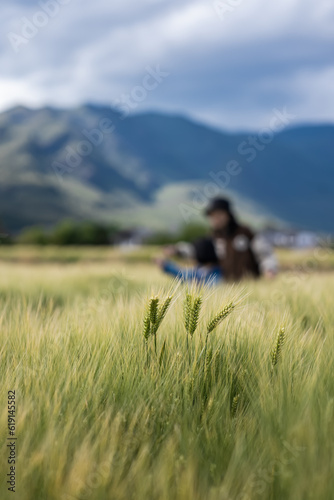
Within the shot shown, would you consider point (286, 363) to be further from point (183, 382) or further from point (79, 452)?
point (79, 452)

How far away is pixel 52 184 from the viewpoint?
195 m

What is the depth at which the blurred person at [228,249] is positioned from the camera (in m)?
6.45

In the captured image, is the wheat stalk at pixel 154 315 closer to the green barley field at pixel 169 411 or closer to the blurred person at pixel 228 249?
the green barley field at pixel 169 411

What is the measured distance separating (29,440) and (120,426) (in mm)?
243

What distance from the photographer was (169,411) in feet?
4.92

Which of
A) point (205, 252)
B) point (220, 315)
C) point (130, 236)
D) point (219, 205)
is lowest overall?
point (220, 315)

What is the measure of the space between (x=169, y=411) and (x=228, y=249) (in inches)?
207

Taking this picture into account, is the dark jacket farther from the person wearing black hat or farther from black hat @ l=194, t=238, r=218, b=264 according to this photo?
black hat @ l=194, t=238, r=218, b=264

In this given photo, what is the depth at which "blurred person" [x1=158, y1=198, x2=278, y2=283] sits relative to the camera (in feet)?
21.2

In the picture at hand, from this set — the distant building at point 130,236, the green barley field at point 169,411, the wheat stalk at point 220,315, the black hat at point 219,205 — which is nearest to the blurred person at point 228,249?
the black hat at point 219,205

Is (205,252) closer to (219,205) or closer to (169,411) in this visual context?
(219,205)

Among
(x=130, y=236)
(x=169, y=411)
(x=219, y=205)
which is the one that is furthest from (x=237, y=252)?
(x=130, y=236)

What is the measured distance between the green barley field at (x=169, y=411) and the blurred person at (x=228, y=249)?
433cm

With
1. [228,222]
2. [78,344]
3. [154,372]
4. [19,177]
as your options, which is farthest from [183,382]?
[19,177]
